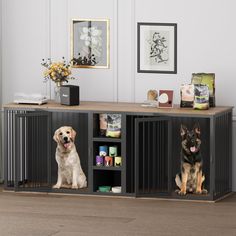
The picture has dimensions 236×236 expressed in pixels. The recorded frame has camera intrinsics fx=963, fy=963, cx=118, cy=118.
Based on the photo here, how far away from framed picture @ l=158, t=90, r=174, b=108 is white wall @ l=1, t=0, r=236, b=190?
0.34 m

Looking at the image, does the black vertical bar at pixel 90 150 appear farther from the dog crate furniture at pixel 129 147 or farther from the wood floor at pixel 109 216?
the wood floor at pixel 109 216

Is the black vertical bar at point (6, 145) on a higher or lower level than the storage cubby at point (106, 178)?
higher

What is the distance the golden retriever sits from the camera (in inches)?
360

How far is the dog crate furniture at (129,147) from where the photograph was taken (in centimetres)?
884

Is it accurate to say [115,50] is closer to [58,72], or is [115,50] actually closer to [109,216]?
[58,72]

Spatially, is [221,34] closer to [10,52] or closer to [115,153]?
[115,153]

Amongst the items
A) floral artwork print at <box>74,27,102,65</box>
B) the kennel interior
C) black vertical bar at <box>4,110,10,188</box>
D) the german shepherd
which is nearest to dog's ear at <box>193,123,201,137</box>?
the german shepherd

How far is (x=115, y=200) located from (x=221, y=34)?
1860mm

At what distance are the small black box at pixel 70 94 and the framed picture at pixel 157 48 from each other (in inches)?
26.8

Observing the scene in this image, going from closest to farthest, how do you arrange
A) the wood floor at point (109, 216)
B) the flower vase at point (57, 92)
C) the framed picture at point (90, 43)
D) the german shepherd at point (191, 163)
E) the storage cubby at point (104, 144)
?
the wood floor at point (109, 216) → the german shepherd at point (191, 163) → the storage cubby at point (104, 144) → the flower vase at point (57, 92) → the framed picture at point (90, 43)

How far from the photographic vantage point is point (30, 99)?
928 cm

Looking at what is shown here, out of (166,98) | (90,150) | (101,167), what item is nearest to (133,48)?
(166,98)

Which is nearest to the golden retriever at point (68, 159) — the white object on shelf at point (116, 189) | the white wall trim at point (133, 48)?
the white object on shelf at point (116, 189)

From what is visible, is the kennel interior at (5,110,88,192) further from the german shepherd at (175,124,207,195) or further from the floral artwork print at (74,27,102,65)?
the german shepherd at (175,124,207,195)
